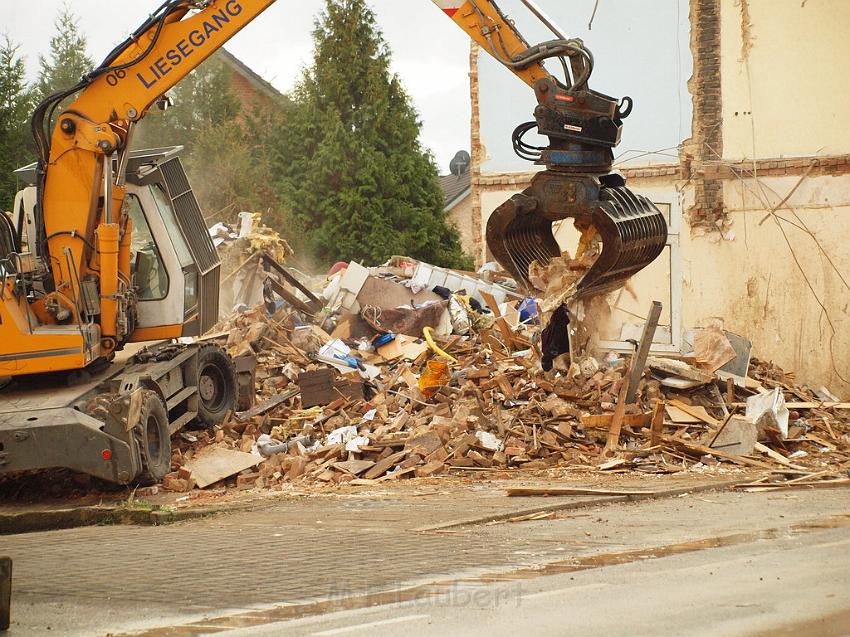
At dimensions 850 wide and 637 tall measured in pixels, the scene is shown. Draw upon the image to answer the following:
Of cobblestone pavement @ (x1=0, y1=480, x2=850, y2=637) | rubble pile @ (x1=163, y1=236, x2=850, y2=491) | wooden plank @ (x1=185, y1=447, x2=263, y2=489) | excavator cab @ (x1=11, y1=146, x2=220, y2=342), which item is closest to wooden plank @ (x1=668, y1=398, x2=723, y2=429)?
rubble pile @ (x1=163, y1=236, x2=850, y2=491)

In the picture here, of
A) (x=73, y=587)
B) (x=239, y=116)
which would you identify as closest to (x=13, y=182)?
(x=239, y=116)

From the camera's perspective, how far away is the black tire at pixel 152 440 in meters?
10.5

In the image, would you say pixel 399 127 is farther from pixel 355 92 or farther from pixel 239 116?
pixel 239 116

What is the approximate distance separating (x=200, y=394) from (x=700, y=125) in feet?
34.7

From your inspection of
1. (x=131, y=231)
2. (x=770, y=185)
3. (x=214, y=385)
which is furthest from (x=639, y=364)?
(x=770, y=185)

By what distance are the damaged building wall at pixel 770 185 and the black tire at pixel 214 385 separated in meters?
8.49

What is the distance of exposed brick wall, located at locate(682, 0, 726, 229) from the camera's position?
19.5 m

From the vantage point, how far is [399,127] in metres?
31.0

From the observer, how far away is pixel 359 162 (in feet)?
99.8

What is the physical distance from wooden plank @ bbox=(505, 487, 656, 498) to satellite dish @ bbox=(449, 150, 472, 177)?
131 feet

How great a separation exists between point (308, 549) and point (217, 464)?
179 inches

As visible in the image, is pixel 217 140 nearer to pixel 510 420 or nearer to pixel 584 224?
pixel 510 420

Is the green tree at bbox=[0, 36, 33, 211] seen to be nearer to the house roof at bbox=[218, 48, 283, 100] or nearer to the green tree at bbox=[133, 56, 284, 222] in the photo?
the green tree at bbox=[133, 56, 284, 222]

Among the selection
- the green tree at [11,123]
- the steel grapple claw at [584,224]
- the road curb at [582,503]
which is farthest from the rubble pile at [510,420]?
the green tree at [11,123]
